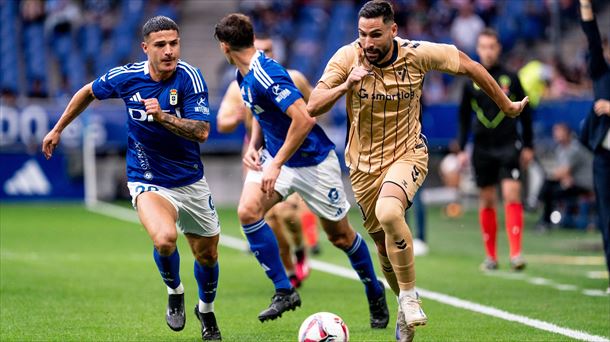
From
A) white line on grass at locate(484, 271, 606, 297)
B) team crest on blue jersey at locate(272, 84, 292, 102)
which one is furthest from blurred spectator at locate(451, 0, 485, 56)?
team crest on blue jersey at locate(272, 84, 292, 102)

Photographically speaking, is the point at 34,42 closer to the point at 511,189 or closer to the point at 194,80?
the point at 511,189

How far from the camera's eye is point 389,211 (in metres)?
7.69

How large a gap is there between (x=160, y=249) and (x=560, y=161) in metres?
13.5

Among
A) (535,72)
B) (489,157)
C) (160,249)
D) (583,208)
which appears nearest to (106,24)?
(535,72)

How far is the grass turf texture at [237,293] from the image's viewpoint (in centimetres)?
872

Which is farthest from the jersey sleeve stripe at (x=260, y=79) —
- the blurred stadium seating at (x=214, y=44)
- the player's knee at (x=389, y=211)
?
the blurred stadium seating at (x=214, y=44)

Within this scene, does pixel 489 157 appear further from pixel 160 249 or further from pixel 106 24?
pixel 106 24

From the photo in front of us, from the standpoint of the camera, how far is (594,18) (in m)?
10.6

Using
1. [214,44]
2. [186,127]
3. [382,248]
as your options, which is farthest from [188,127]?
[214,44]

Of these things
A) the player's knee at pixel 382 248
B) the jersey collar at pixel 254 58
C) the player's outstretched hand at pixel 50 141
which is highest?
the jersey collar at pixel 254 58

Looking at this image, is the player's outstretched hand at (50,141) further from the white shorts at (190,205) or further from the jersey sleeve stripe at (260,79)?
the jersey sleeve stripe at (260,79)

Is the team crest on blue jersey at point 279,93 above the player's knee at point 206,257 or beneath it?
above

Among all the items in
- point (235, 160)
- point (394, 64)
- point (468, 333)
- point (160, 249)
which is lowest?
point (235, 160)

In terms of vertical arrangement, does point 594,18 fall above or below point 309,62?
above
